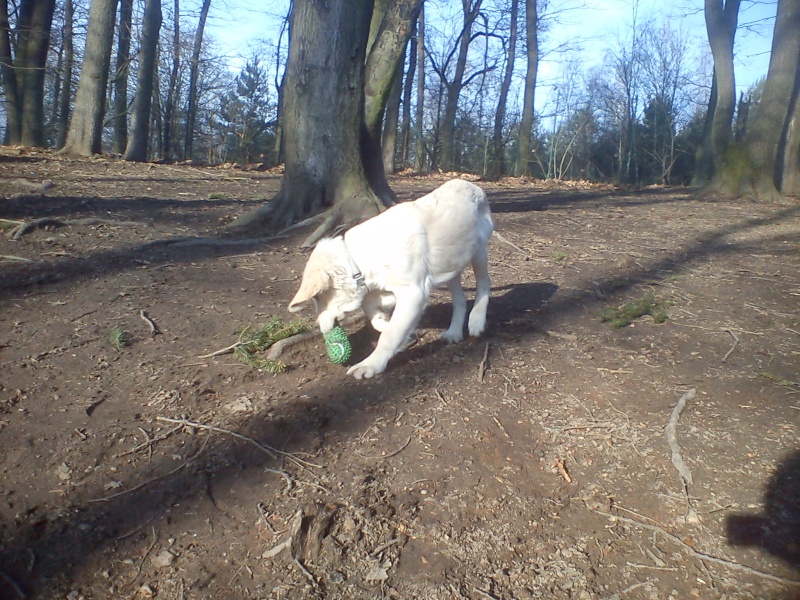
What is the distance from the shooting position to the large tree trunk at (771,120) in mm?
12375

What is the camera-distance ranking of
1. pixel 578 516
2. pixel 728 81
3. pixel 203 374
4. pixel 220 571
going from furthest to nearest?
1. pixel 728 81
2. pixel 203 374
3. pixel 578 516
4. pixel 220 571

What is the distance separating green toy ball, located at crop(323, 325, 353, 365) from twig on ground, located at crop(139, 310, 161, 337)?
1.31 meters

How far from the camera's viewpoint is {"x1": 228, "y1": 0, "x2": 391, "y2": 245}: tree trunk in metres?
6.93

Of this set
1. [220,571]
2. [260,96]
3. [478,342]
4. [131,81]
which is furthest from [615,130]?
[220,571]

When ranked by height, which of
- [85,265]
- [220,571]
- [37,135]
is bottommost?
[220,571]

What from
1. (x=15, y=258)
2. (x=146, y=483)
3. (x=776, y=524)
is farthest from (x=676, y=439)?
(x=15, y=258)

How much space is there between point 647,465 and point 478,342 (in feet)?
5.86

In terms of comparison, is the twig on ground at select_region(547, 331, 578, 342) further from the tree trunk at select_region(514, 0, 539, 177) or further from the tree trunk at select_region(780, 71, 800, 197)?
the tree trunk at select_region(514, 0, 539, 177)

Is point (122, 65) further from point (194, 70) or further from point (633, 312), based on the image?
point (633, 312)

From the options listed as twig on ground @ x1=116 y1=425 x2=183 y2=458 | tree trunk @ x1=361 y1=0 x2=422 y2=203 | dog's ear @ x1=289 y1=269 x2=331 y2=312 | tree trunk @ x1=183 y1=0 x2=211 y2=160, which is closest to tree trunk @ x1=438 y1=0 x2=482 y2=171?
tree trunk @ x1=183 y1=0 x2=211 y2=160

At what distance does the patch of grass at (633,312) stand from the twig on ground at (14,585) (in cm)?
440

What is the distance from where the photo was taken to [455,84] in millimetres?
29203

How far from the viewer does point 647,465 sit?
344cm

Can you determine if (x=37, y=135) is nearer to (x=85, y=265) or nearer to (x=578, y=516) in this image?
(x=85, y=265)
